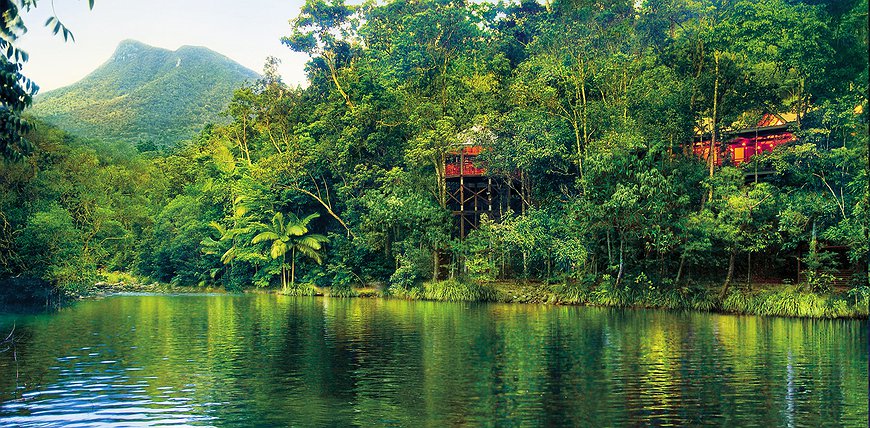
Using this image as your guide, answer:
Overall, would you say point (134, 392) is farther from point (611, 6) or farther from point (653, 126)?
point (611, 6)

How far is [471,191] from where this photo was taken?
42.7 metres

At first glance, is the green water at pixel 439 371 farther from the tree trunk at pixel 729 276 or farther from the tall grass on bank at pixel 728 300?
the tree trunk at pixel 729 276

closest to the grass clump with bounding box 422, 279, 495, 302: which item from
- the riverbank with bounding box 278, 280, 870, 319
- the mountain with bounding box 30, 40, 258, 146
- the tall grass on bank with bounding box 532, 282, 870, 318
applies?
the riverbank with bounding box 278, 280, 870, 319

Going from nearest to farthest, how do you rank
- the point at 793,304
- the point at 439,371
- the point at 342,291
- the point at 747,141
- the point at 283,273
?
the point at 439,371 < the point at 793,304 < the point at 747,141 < the point at 342,291 < the point at 283,273

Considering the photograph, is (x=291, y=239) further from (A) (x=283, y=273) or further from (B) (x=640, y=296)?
(B) (x=640, y=296)

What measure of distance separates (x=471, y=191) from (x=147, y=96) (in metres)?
86.8

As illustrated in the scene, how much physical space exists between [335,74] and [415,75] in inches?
249

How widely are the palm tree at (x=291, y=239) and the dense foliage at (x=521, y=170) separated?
13cm

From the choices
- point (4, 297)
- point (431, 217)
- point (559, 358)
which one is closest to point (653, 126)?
point (431, 217)

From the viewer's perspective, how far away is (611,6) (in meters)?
59.2

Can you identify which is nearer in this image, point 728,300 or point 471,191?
point 728,300

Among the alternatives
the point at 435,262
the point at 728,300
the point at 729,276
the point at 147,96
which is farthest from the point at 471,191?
the point at 147,96

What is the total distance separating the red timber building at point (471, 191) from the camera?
41906 mm

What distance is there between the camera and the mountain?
4126 inches
